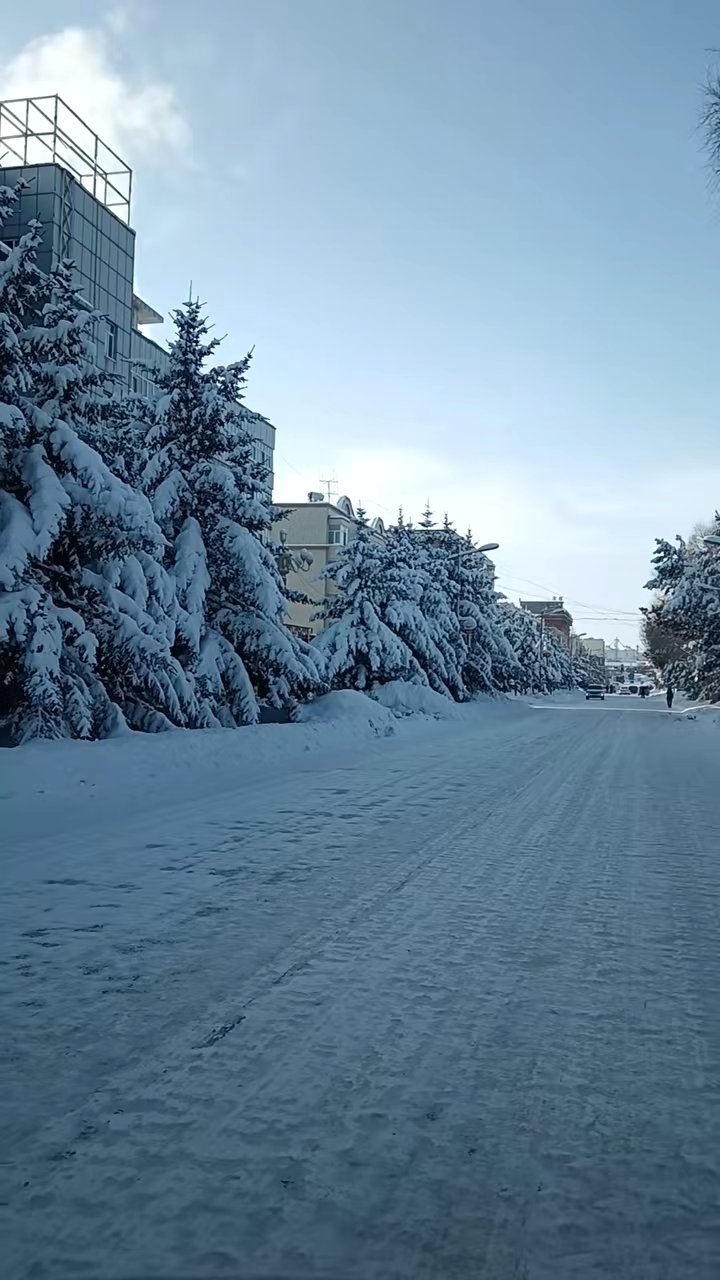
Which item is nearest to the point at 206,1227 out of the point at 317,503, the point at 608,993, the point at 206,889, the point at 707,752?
the point at 608,993

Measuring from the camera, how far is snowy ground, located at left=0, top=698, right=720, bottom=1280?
9.00ft

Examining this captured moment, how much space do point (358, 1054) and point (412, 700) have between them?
28346mm

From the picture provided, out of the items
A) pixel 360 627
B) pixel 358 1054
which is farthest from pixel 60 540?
pixel 360 627

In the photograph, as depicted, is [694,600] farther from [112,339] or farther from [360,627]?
[112,339]

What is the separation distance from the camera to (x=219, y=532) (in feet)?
63.4

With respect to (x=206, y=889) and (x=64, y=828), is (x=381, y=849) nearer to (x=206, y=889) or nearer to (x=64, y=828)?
(x=206, y=889)

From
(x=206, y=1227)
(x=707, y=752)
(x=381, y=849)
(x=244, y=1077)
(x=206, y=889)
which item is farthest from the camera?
(x=707, y=752)

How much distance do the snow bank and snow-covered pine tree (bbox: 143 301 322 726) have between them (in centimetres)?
236

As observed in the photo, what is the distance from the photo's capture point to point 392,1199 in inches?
115

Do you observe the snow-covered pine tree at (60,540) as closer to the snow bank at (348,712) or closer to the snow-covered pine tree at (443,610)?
the snow bank at (348,712)

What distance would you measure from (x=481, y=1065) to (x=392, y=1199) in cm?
108

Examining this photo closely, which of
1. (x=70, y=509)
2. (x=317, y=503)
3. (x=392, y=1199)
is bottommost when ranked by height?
(x=392, y=1199)

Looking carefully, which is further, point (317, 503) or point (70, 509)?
point (317, 503)

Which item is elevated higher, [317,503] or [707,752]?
[317,503]
